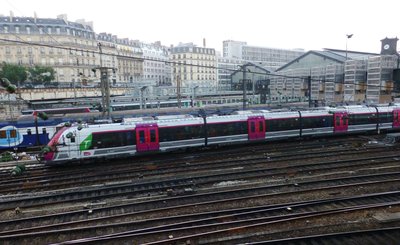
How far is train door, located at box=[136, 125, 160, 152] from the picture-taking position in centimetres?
1761

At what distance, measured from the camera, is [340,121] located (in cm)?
2253

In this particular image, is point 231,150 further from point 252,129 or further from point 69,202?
point 69,202

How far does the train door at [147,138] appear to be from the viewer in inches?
693

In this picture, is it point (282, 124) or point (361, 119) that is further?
point (361, 119)

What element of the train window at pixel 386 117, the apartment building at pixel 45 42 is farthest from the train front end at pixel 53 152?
the apartment building at pixel 45 42

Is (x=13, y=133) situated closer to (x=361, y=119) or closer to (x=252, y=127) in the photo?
(x=252, y=127)

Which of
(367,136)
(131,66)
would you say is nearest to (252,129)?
(367,136)

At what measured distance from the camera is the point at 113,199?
38.3 feet

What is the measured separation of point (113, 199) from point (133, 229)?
9.99 feet

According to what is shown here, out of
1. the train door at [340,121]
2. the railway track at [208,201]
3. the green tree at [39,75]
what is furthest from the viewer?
the green tree at [39,75]

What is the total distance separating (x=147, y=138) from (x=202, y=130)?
3787mm

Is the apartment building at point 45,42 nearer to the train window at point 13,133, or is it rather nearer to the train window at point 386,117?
the train window at point 13,133

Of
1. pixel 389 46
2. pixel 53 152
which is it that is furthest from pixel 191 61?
pixel 53 152

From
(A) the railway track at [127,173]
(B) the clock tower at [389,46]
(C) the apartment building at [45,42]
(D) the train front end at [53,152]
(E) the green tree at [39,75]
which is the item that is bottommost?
(A) the railway track at [127,173]
